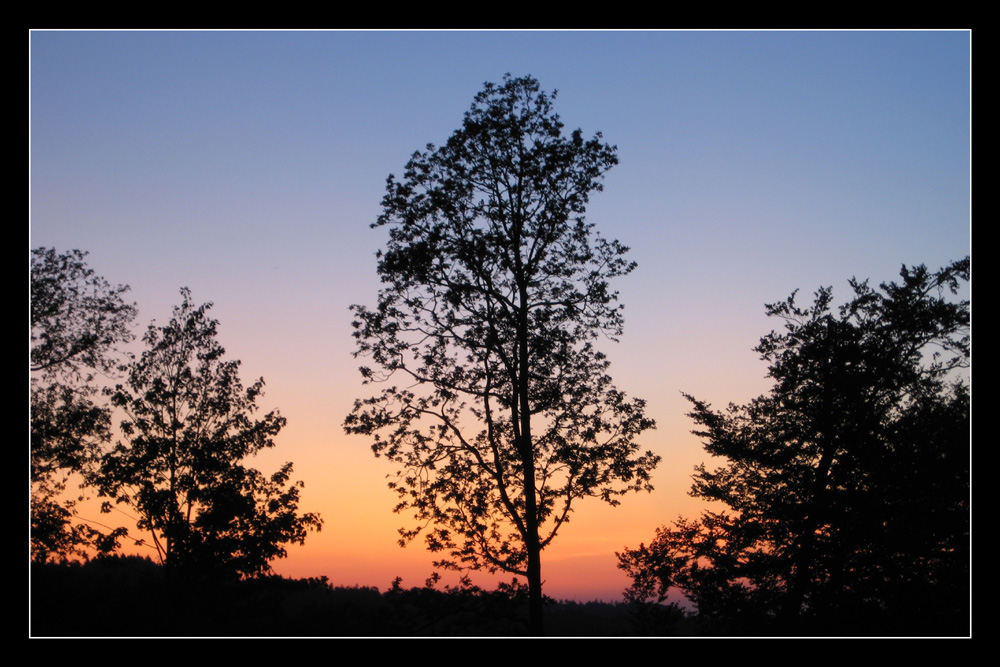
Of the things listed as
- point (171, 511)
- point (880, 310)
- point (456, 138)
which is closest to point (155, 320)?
point (171, 511)

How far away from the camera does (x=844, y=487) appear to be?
69.4 feet

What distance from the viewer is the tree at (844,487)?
62.3 feet

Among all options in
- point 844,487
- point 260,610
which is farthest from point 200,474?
point 844,487

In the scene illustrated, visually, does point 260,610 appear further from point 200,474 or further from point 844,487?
point 844,487

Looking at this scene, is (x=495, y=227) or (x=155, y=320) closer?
(x=495, y=227)

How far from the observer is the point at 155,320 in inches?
875

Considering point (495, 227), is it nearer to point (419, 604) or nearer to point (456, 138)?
point (456, 138)

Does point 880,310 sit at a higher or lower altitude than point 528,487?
higher

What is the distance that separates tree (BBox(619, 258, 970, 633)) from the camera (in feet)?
62.3

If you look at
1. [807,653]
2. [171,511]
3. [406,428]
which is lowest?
[807,653]

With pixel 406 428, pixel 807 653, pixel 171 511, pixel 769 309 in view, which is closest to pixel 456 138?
pixel 406 428
